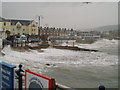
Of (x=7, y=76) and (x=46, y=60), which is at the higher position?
(x=7, y=76)

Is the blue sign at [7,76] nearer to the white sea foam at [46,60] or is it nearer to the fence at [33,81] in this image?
the fence at [33,81]

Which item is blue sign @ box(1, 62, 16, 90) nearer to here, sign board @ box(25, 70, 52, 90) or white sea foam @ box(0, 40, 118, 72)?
sign board @ box(25, 70, 52, 90)

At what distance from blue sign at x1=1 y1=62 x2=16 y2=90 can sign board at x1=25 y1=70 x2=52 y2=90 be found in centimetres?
41

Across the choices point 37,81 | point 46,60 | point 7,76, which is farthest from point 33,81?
point 46,60

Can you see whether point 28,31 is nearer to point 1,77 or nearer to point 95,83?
point 95,83

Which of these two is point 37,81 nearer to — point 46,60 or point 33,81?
point 33,81

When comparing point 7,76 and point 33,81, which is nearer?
point 33,81

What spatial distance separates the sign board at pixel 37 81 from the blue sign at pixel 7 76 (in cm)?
41

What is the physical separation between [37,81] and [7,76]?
0.97m

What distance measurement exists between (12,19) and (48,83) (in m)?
61.8

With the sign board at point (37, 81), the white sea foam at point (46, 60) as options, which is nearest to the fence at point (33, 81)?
the sign board at point (37, 81)

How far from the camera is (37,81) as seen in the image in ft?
8.95

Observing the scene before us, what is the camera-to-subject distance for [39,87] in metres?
2.71

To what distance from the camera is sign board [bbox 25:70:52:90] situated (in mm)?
2487
